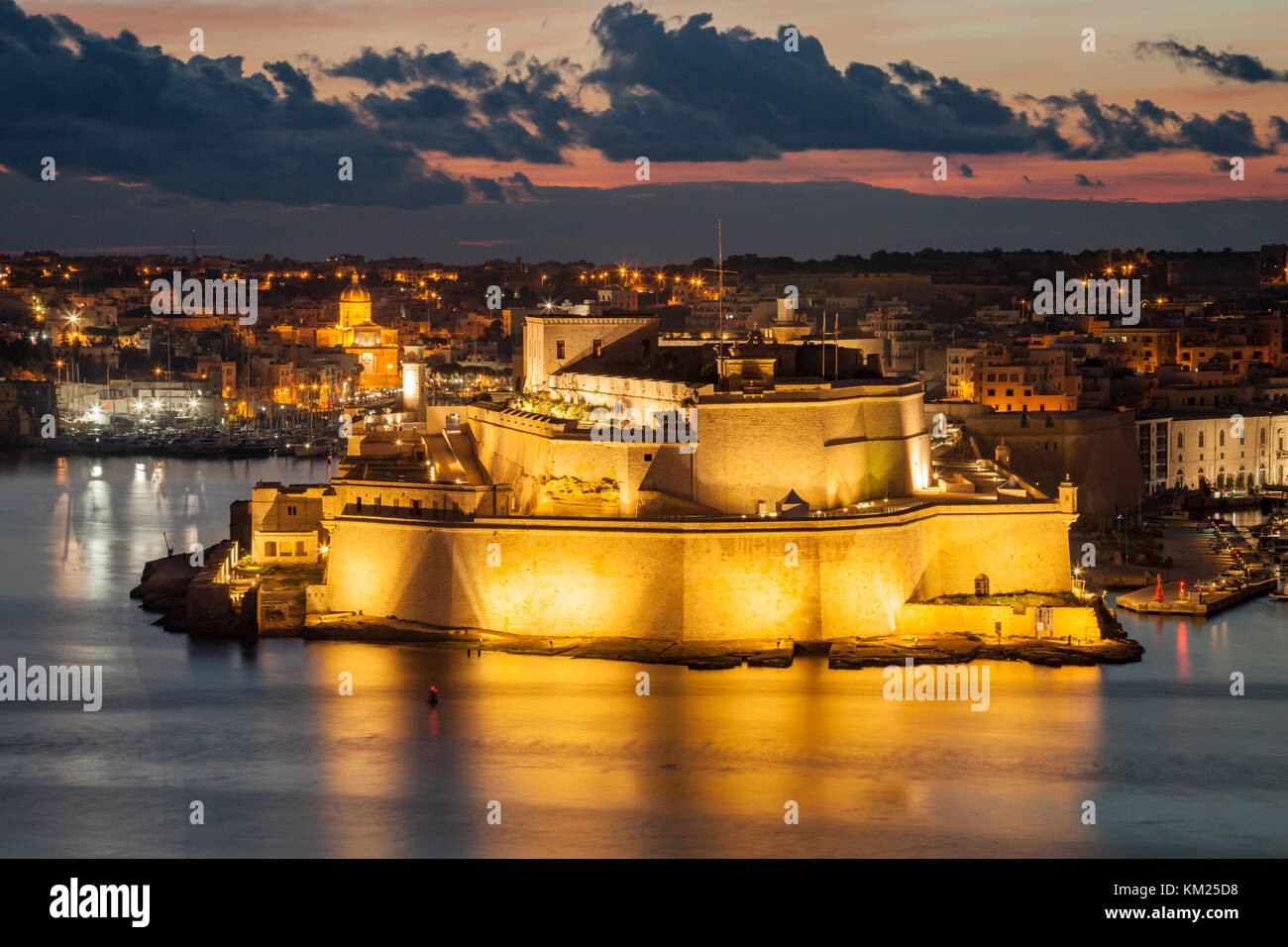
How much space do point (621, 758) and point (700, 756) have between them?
1.92 feet

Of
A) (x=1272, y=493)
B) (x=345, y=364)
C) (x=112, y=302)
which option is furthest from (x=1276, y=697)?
(x=112, y=302)

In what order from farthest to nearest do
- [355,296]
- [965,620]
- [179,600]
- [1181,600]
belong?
[355,296], [1181,600], [179,600], [965,620]

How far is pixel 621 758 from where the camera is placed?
15164 mm

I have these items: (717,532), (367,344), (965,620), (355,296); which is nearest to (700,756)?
(717,532)

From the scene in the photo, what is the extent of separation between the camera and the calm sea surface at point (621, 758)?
13547mm

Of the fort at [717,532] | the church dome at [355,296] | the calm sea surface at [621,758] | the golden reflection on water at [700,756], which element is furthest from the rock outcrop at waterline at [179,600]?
the church dome at [355,296]

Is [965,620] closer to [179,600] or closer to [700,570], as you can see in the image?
[700,570]

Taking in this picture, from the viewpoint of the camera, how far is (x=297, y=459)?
40.9 m

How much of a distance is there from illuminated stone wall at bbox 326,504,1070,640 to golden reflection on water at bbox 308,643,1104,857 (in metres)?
0.57

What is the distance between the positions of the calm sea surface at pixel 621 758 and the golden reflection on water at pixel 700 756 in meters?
0.03

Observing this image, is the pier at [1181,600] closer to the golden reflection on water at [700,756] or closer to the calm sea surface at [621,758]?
the calm sea surface at [621,758]

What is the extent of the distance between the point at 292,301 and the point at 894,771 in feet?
195

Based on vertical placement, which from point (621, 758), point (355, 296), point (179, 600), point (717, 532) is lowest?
point (621, 758)

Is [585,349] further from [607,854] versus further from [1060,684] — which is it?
[607,854]
